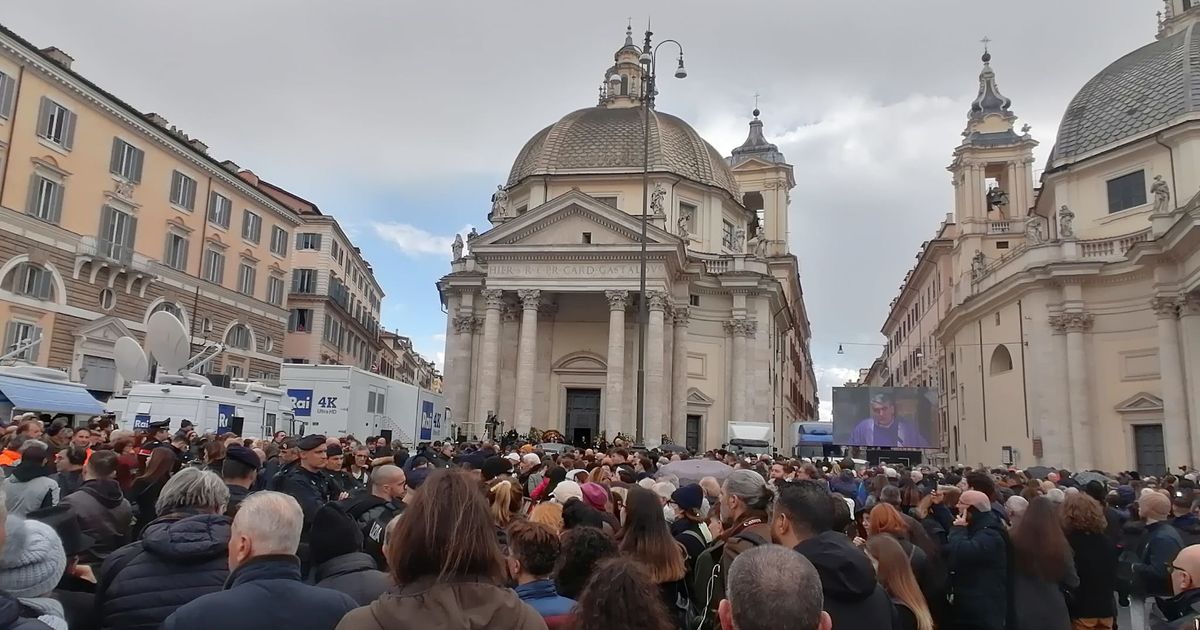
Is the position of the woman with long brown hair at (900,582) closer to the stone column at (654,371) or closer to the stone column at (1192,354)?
the stone column at (654,371)

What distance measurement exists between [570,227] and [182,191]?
58.3 feet

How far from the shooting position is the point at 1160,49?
37344mm

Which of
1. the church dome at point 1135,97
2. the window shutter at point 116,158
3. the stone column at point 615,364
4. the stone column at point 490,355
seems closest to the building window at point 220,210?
the window shutter at point 116,158

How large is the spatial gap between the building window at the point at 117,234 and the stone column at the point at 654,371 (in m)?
21.6

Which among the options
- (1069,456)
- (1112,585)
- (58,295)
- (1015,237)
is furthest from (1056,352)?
(58,295)

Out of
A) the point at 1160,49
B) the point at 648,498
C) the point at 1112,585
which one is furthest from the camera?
the point at 1160,49

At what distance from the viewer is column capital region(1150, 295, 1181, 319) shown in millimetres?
31062

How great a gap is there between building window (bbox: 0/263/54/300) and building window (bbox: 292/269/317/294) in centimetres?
2023

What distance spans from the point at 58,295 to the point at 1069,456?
135ft

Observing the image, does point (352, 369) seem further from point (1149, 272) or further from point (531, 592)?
point (1149, 272)

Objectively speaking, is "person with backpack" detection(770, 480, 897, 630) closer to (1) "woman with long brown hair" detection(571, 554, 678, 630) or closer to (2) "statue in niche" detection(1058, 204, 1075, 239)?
(1) "woman with long brown hair" detection(571, 554, 678, 630)

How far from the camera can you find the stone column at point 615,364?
3283 centimetres

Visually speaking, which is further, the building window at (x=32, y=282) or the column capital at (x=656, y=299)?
the column capital at (x=656, y=299)

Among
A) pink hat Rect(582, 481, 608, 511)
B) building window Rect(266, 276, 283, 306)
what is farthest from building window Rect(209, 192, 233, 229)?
pink hat Rect(582, 481, 608, 511)
